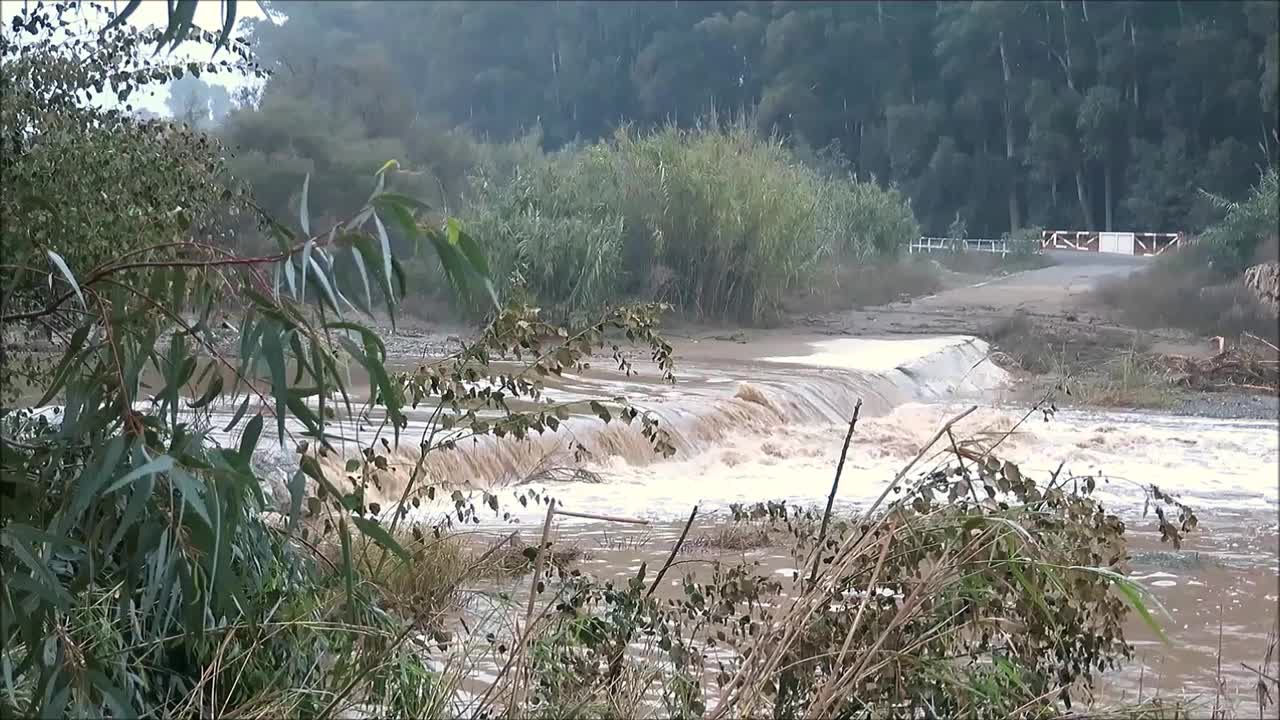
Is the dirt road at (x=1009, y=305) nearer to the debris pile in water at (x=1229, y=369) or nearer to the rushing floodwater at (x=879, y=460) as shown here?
the rushing floodwater at (x=879, y=460)

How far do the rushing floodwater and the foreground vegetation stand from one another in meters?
1.14

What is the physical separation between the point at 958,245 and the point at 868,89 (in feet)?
2.52

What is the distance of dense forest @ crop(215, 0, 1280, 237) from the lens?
5512 mm

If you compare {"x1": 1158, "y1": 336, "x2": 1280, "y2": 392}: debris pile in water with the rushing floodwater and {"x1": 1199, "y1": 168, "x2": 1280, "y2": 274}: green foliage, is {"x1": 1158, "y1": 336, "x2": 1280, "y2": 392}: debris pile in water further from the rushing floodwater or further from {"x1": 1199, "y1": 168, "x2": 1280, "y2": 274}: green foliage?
{"x1": 1199, "y1": 168, "x2": 1280, "y2": 274}: green foliage

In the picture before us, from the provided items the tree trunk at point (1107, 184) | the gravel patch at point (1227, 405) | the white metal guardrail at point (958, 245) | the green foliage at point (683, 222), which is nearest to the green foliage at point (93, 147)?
the green foliage at point (683, 222)

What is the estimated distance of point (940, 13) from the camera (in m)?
6.20

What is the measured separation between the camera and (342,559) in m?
1.72

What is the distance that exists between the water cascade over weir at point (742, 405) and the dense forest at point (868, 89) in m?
1.06

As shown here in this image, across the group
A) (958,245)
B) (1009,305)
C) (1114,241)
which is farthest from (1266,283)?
(1009,305)

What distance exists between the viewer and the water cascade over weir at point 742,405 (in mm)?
4777

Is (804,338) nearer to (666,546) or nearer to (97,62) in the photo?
(666,546)

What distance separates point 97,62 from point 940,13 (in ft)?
12.8

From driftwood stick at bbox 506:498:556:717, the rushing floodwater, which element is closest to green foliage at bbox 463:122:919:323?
the rushing floodwater

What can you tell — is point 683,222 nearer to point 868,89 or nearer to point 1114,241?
point 868,89
